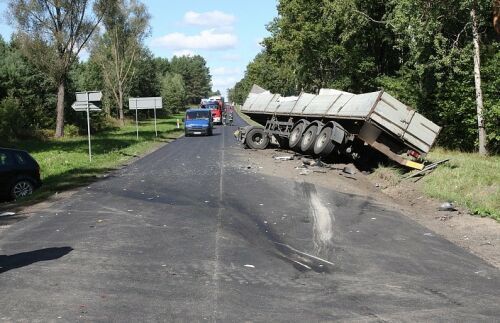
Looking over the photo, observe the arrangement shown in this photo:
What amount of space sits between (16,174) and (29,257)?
27.6ft

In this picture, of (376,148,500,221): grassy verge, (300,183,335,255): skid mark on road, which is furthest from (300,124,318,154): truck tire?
(300,183,335,255): skid mark on road

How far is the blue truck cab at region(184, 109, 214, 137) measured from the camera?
138 feet

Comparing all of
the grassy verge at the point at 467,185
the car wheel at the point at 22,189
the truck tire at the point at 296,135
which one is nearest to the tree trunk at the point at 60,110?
the truck tire at the point at 296,135

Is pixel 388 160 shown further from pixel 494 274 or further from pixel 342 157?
pixel 494 274

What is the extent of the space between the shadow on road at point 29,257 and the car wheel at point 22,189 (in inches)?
305

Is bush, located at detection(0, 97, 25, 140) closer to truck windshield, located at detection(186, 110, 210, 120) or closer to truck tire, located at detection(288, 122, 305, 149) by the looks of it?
truck windshield, located at detection(186, 110, 210, 120)

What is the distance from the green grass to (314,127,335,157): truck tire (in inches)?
165

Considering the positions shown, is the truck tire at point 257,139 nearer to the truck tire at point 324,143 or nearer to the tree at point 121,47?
the truck tire at point 324,143

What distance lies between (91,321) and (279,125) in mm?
21639

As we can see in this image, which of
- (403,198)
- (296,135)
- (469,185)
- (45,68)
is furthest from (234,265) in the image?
(45,68)

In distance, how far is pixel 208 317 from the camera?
17.5ft

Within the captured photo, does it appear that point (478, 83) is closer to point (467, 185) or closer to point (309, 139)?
point (309, 139)

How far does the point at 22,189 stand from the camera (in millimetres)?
15359

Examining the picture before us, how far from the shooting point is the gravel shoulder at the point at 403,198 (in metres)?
9.52
